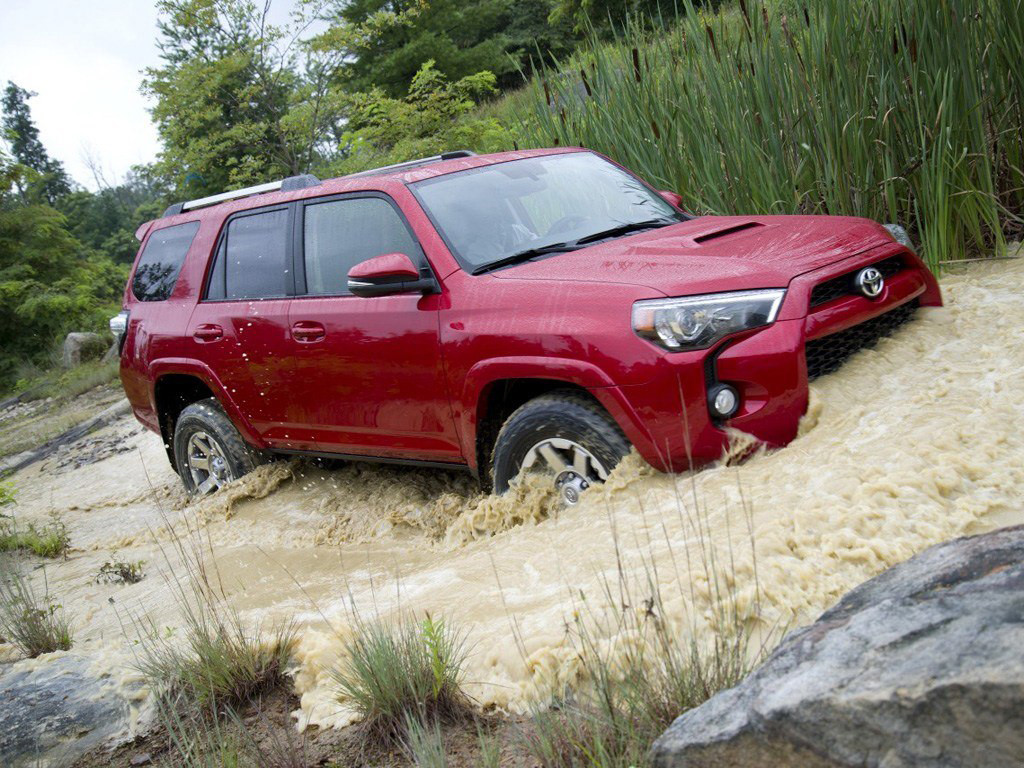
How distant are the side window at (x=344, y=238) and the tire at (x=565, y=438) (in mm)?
1040

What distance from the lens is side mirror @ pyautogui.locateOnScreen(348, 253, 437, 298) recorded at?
420 centimetres

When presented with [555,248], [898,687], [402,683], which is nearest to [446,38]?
[555,248]

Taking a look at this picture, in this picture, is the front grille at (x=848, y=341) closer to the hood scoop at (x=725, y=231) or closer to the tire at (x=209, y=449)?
the hood scoop at (x=725, y=231)

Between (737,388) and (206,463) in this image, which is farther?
(206,463)

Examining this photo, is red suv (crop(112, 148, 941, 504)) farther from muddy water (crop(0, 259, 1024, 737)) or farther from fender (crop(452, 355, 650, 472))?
muddy water (crop(0, 259, 1024, 737))

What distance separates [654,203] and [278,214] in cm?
208

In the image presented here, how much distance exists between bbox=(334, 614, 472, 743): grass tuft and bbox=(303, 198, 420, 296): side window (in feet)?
7.15

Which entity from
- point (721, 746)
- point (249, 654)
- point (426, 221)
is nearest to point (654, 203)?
point (426, 221)

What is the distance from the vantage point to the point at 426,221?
4.47 metres

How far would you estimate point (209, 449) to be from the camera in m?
6.28

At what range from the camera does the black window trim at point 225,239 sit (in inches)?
205

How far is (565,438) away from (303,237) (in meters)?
2.10

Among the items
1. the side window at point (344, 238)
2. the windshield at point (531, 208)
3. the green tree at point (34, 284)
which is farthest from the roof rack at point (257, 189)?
the green tree at point (34, 284)

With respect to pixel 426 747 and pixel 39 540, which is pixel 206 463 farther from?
pixel 426 747
